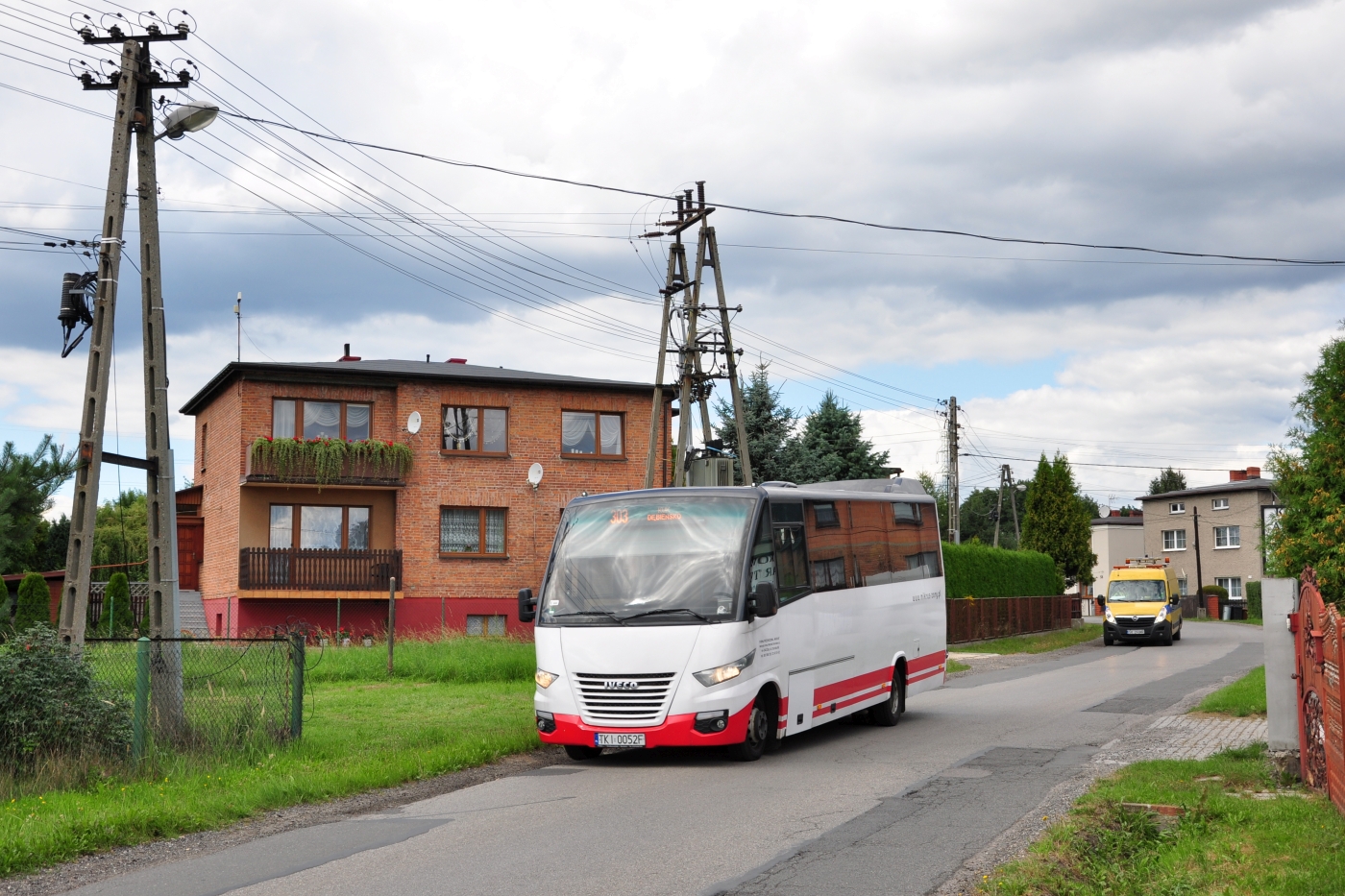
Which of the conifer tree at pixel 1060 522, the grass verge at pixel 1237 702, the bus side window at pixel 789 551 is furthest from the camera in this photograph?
the conifer tree at pixel 1060 522

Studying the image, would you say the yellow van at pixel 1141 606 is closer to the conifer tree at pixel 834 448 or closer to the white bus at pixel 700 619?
the conifer tree at pixel 834 448

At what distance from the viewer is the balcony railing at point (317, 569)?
118ft

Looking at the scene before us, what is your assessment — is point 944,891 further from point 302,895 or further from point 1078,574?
point 1078,574

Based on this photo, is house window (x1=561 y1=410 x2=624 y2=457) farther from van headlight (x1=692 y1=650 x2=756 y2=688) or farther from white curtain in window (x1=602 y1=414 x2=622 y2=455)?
van headlight (x1=692 y1=650 x2=756 y2=688)

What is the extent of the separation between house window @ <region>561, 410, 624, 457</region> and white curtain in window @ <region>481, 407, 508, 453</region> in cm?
179

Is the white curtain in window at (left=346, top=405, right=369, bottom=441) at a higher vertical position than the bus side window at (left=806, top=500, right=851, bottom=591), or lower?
higher

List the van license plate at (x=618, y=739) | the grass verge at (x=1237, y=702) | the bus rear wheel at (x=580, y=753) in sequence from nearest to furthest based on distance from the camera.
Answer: the van license plate at (x=618, y=739) → the bus rear wheel at (x=580, y=753) → the grass verge at (x=1237, y=702)

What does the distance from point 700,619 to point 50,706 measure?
5.59 metres

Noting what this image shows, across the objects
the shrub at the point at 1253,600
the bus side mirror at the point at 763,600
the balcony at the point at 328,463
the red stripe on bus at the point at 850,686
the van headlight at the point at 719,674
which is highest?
the balcony at the point at 328,463

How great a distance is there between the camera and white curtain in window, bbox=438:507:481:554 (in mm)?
38406

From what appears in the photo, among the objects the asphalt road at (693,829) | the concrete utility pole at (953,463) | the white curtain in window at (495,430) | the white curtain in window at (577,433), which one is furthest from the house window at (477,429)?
the asphalt road at (693,829)

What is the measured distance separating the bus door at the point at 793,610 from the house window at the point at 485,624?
2533 cm

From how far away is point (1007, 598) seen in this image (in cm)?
4341

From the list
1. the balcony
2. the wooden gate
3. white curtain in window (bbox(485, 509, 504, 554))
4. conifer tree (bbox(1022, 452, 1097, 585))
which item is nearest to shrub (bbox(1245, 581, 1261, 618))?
conifer tree (bbox(1022, 452, 1097, 585))
